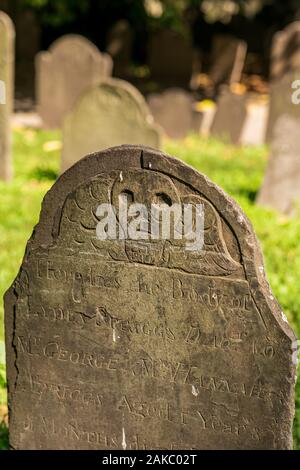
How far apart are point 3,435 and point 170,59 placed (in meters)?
13.4

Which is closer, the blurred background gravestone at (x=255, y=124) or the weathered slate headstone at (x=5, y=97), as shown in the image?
the weathered slate headstone at (x=5, y=97)

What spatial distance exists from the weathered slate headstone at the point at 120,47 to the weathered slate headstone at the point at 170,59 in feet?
1.61

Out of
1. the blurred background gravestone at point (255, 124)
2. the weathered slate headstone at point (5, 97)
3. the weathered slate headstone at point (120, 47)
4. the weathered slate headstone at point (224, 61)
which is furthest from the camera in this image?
the weathered slate headstone at point (120, 47)

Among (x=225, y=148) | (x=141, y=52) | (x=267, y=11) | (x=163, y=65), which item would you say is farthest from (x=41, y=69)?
(x=267, y=11)

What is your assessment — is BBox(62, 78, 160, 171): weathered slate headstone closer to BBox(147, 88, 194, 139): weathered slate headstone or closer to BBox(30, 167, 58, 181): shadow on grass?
BBox(30, 167, 58, 181): shadow on grass

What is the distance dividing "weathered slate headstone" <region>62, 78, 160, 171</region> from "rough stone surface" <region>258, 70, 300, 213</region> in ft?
4.02

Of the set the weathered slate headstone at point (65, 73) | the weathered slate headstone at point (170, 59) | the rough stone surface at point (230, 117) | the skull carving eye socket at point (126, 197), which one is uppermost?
the weathered slate headstone at point (170, 59)

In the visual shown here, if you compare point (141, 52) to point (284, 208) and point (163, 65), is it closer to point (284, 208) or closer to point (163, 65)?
point (163, 65)

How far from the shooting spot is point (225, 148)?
11281mm

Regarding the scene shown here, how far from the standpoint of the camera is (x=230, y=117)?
11.6 metres

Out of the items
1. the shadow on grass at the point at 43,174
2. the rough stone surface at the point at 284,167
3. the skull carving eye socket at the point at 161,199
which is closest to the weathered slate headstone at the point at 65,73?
the shadow on grass at the point at 43,174

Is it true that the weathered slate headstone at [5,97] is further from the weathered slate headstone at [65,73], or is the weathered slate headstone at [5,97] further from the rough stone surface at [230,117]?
the rough stone surface at [230,117]

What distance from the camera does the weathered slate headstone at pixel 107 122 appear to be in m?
8.23

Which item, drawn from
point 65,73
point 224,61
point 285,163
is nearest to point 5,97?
point 285,163
